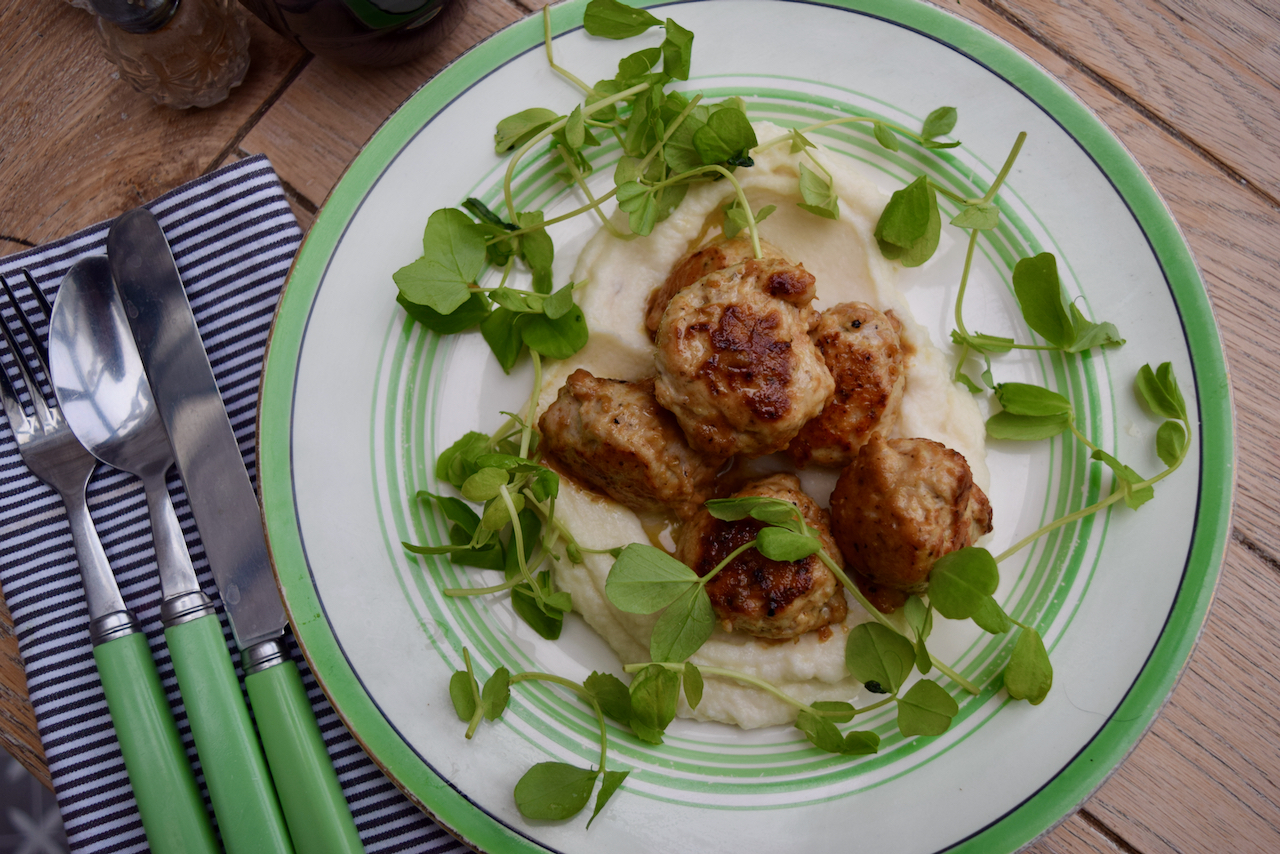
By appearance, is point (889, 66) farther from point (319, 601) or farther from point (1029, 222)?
point (319, 601)

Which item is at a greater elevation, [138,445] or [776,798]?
[776,798]

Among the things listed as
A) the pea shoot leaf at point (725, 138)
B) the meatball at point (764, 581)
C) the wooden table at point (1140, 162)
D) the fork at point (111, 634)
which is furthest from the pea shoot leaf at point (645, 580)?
the wooden table at point (1140, 162)

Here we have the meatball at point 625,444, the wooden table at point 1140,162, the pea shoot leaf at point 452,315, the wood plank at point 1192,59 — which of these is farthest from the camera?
the wood plank at point 1192,59

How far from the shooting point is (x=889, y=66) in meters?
2.91

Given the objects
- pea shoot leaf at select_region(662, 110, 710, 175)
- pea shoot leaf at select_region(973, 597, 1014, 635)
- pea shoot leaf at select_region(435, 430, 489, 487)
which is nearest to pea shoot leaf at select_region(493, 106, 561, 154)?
pea shoot leaf at select_region(662, 110, 710, 175)

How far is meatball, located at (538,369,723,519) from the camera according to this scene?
2.56m

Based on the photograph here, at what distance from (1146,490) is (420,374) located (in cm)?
257

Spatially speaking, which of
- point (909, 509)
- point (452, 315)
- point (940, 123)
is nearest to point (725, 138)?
point (940, 123)

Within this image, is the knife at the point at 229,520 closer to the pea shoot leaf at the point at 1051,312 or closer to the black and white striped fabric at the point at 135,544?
the black and white striped fabric at the point at 135,544

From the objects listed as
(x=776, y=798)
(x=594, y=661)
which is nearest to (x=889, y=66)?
(x=594, y=661)

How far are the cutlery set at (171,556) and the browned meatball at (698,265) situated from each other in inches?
63.4

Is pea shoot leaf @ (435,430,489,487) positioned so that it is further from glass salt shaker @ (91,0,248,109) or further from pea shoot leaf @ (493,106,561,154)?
glass salt shaker @ (91,0,248,109)

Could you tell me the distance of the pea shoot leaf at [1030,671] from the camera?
2.61m

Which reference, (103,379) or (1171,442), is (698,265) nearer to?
(1171,442)
